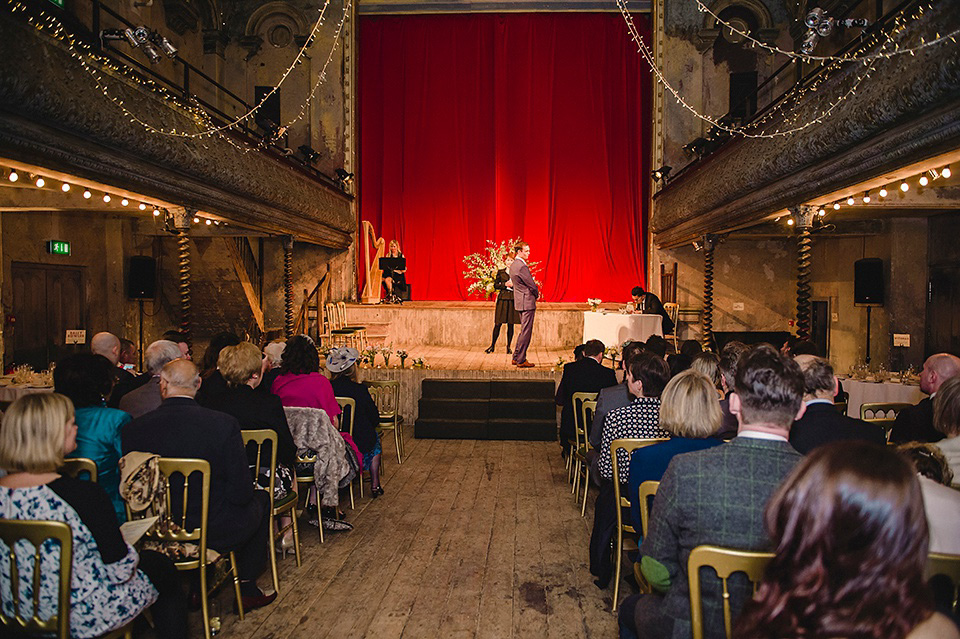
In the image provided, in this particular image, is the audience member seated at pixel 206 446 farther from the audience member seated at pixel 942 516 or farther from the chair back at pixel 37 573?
the audience member seated at pixel 942 516

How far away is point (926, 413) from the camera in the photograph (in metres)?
3.60

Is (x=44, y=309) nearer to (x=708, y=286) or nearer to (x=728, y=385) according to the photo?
(x=708, y=286)

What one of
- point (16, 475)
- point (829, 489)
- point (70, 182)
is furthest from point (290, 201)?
point (829, 489)

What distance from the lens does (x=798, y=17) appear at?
12.6 metres

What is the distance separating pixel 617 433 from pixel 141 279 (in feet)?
35.3

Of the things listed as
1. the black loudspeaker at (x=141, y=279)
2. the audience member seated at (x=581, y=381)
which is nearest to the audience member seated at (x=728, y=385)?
the audience member seated at (x=581, y=381)

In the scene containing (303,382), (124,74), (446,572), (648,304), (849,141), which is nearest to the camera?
(446,572)

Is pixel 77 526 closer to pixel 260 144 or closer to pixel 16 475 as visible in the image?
pixel 16 475

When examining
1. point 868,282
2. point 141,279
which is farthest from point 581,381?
point 141,279

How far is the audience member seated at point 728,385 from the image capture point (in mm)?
3670

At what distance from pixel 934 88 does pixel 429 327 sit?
29.5 ft

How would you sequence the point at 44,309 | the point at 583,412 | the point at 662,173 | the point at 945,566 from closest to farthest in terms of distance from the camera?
the point at 945,566
the point at 583,412
the point at 44,309
the point at 662,173

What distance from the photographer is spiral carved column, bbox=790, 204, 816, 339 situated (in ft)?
25.0

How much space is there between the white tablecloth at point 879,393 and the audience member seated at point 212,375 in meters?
5.59
